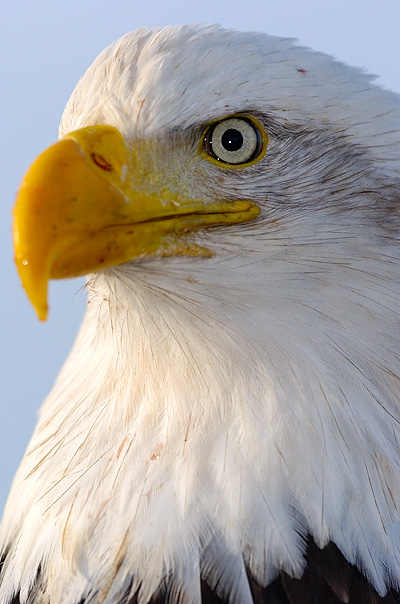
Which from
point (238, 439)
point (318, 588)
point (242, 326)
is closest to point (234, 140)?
point (242, 326)

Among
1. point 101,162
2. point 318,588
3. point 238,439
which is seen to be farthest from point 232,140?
point 318,588

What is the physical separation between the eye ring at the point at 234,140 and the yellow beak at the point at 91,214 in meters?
0.09

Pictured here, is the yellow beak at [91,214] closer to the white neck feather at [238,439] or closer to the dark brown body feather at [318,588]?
the white neck feather at [238,439]

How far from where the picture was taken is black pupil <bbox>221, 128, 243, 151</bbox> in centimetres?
173

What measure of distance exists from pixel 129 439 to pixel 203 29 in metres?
0.86

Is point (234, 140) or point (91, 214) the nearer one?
point (91, 214)

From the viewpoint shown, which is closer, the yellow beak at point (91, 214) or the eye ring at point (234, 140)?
the yellow beak at point (91, 214)

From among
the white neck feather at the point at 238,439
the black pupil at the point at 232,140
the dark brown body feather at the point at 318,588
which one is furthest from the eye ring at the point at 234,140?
the dark brown body feather at the point at 318,588

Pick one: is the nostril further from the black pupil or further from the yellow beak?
the black pupil

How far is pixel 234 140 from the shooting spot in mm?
1732

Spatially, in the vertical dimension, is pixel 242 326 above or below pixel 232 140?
below

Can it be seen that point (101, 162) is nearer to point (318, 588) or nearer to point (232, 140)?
point (232, 140)

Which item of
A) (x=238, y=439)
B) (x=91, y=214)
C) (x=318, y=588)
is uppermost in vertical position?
(x=91, y=214)

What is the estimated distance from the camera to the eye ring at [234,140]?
5.72 feet
